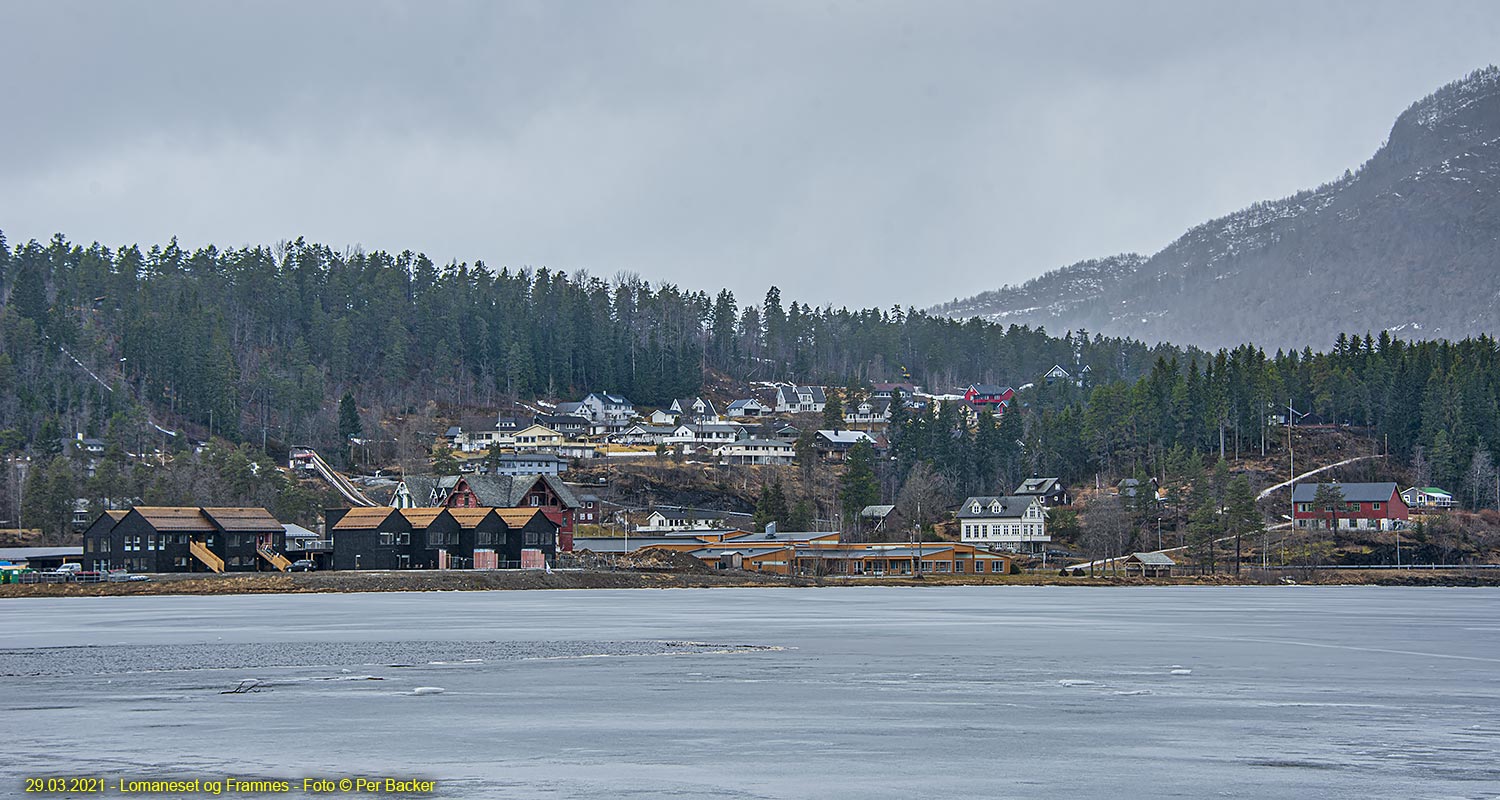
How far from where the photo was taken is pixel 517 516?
114 m

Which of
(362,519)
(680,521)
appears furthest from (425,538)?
(680,521)

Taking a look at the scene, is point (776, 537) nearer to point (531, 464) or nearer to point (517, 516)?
point (517, 516)

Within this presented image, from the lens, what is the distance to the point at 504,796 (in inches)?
762

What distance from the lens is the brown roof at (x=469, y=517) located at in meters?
111

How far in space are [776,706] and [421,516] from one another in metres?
86.3

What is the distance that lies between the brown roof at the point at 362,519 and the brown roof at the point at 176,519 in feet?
30.8

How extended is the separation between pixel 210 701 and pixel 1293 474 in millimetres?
150856

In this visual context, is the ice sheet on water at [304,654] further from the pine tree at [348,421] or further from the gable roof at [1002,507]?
the pine tree at [348,421]

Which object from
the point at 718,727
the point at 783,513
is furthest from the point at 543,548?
the point at 718,727

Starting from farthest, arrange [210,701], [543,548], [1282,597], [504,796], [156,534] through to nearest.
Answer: [543,548] → [156,534] → [1282,597] → [210,701] → [504,796]

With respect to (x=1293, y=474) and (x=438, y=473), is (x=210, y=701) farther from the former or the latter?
(x=1293, y=474)

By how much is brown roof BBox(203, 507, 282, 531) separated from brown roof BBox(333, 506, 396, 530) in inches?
226

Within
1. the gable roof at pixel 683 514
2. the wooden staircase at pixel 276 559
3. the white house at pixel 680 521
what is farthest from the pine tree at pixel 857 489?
the wooden staircase at pixel 276 559

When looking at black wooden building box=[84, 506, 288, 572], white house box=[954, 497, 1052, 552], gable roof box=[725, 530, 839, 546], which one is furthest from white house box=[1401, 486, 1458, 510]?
black wooden building box=[84, 506, 288, 572]
